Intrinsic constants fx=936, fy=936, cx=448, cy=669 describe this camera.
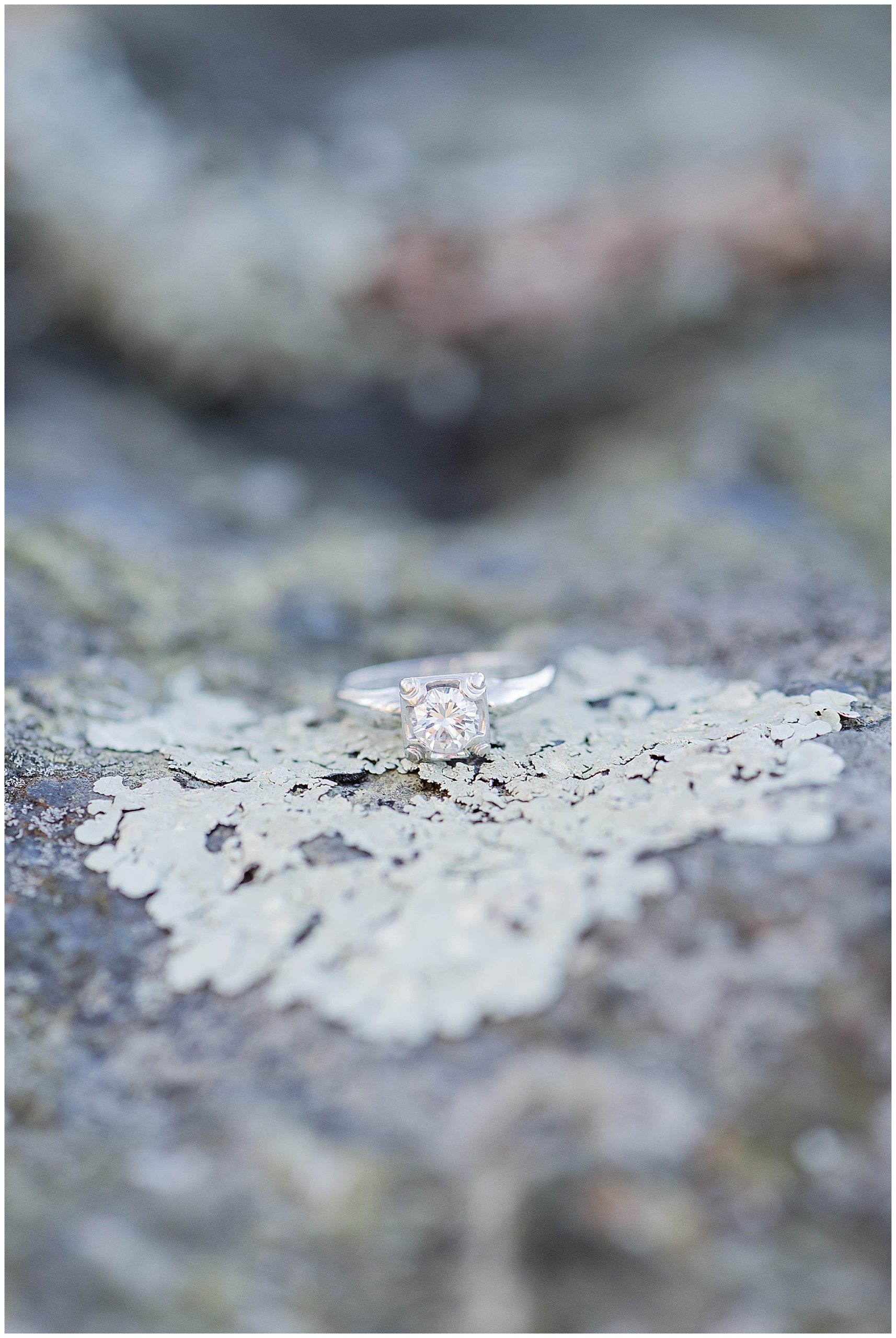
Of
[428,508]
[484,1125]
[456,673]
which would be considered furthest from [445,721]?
[428,508]

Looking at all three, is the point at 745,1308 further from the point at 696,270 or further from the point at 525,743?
the point at 696,270

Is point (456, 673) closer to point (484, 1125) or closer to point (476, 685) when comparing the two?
point (476, 685)

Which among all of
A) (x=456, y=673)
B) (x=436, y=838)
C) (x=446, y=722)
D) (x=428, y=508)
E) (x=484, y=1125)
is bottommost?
(x=484, y=1125)

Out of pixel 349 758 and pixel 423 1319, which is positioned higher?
pixel 349 758

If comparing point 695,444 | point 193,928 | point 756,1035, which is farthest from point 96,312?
point 756,1035

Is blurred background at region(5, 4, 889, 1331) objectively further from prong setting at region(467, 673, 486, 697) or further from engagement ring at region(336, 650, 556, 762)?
prong setting at region(467, 673, 486, 697)

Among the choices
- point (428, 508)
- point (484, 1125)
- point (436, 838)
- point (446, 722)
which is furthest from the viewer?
point (428, 508)
